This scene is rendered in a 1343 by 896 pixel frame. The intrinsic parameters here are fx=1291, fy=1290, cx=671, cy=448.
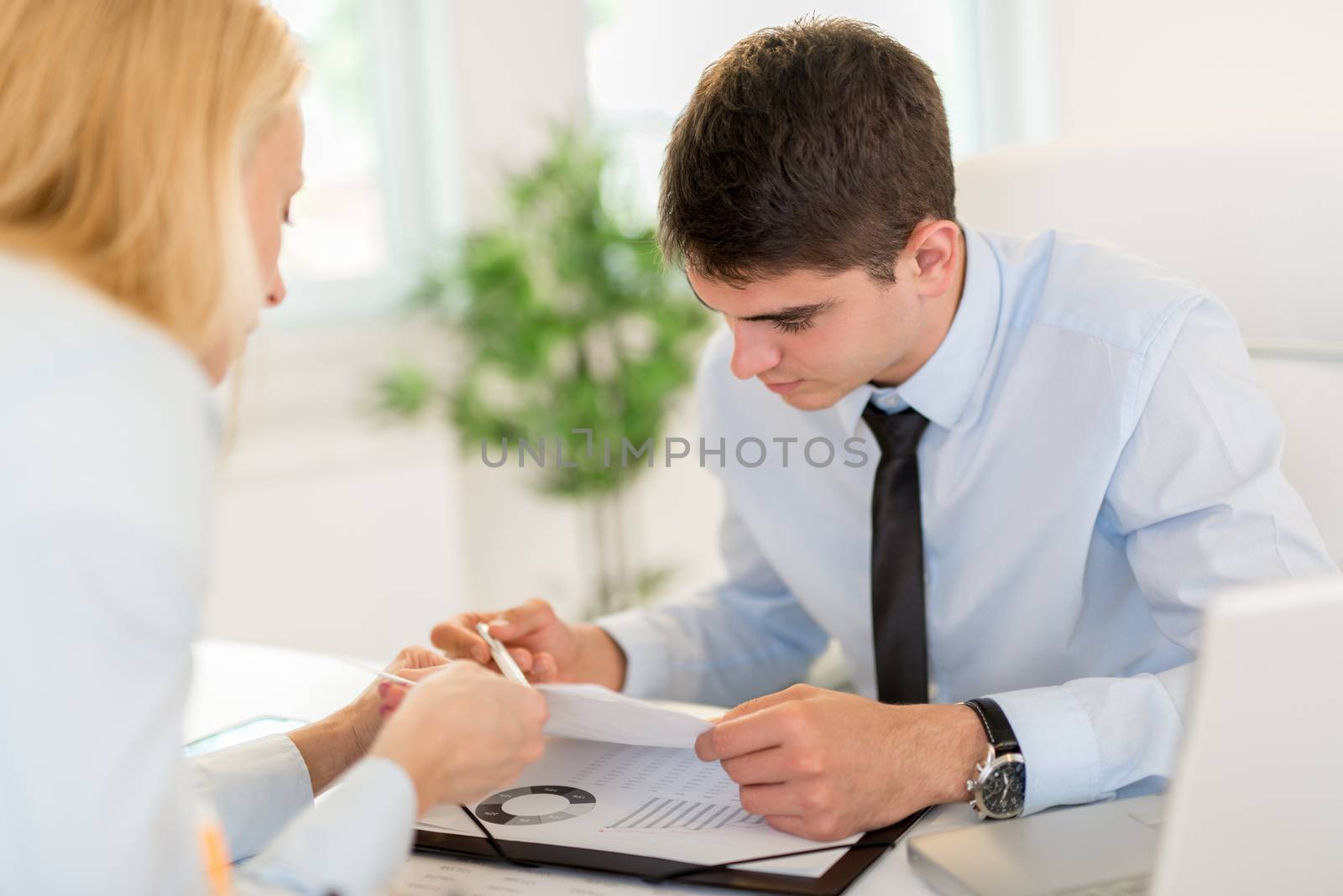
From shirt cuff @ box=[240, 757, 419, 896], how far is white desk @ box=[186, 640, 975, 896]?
0.20 m

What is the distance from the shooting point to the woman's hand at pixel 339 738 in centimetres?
113

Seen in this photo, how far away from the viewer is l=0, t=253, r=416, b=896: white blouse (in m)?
0.69

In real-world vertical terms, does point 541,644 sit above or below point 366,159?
below

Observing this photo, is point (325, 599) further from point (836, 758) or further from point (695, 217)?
point (836, 758)

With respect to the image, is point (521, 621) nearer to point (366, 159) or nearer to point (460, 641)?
point (460, 641)

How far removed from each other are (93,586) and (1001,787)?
724 millimetres

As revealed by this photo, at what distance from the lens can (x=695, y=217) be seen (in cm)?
130

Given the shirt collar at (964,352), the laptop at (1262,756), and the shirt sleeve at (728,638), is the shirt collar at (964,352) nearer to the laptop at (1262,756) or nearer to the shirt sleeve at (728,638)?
the shirt sleeve at (728,638)

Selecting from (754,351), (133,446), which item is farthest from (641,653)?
(133,446)

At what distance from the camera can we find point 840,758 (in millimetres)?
1041

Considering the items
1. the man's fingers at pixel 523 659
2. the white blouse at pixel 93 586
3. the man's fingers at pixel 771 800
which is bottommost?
the man's fingers at pixel 771 800

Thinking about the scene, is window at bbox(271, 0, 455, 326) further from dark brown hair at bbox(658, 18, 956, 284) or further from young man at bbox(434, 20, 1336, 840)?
dark brown hair at bbox(658, 18, 956, 284)

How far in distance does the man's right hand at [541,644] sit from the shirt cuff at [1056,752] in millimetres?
499

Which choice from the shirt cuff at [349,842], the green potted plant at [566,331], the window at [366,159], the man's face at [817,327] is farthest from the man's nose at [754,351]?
the window at [366,159]
